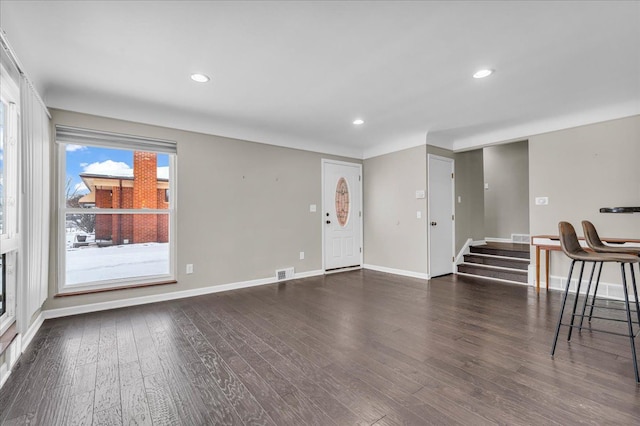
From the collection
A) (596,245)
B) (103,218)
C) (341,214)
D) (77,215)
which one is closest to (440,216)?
(341,214)

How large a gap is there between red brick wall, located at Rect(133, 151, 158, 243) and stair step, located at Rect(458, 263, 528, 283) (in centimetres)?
510

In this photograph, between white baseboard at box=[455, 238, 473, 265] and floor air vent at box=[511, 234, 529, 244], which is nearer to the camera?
white baseboard at box=[455, 238, 473, 265]

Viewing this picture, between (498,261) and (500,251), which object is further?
(500,251)

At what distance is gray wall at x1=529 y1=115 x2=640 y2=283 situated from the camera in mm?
3709

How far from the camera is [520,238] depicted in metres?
6.64

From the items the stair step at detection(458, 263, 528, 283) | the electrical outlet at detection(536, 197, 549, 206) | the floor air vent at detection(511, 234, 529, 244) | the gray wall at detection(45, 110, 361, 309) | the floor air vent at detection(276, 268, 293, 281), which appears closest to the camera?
the gray wall at detection(45, 110, 361, 309)

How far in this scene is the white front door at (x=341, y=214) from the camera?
566cm

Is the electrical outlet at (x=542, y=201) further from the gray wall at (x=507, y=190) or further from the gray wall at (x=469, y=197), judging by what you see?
the gray wall at (x=507, y=190)

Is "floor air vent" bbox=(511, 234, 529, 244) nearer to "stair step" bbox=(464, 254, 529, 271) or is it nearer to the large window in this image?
"stair step" bbox=(464, 254, 529, 271)

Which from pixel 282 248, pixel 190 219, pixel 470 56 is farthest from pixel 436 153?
pixel 190 219

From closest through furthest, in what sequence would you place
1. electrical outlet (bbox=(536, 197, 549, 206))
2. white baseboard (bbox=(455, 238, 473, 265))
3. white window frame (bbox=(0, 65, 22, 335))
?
white window frame (bbox=(0, 65, 22, 335)) < electrical outlet (bbox=(536, 197, 549, 206)) < white baseboard (bbox=(455, 238, 473, 265))

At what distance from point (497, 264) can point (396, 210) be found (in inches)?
75.9

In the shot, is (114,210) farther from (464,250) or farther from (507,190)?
(507,190)

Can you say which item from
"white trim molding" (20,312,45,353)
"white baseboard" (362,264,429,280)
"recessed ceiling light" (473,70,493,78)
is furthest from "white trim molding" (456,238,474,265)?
"white trim molding" (20,312,45,353)
